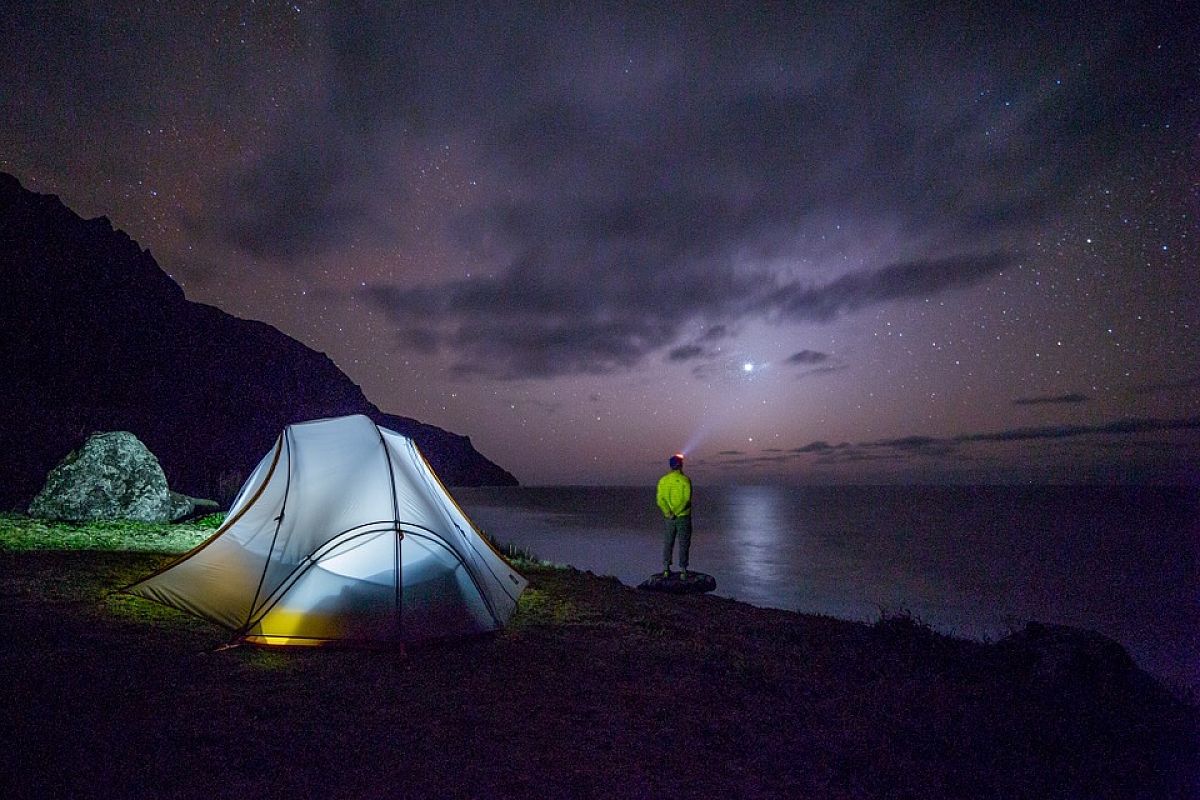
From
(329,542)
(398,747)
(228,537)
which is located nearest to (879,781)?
(398,747)

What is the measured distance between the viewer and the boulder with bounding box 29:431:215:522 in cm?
1435

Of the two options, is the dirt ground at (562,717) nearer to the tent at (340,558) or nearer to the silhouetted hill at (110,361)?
the tent at (340,558)

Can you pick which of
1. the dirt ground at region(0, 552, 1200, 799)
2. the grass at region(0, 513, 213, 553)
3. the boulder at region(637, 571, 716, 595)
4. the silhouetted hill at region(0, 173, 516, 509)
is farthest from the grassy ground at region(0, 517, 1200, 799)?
the silhouetted hill at region(0, 173, 516, 509)

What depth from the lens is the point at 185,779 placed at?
3.73m

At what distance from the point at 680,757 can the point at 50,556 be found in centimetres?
1174

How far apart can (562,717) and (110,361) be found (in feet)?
250

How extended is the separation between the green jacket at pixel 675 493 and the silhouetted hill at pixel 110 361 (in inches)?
960

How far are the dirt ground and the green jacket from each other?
16.5ft

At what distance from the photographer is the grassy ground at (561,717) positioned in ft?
13.0

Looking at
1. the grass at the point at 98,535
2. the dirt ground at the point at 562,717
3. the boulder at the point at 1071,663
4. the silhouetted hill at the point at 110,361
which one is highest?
the silhouetted hill at the point at 110,361

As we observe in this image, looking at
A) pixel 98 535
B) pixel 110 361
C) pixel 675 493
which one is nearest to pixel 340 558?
pixel 675 493

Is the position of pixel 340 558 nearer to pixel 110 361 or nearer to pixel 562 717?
pixel 562 717

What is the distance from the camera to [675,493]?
12.9 meters

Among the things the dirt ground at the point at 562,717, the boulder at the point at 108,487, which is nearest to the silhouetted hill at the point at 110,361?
the boulder at the point at 108,487
